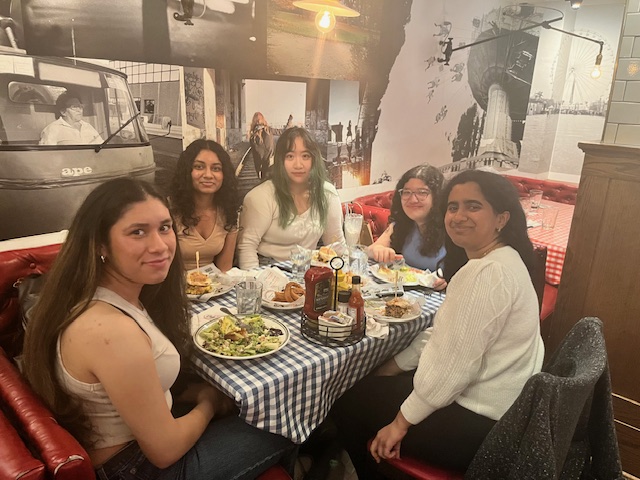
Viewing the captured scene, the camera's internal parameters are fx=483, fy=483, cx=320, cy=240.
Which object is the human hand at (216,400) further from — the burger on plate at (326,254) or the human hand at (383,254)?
the human hand at (383,254)

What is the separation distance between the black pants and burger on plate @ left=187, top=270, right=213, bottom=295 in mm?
723

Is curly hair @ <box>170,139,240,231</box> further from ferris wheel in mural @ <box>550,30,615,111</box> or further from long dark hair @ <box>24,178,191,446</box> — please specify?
ferris wheel in mural @ <box>550,30,615,111</box>

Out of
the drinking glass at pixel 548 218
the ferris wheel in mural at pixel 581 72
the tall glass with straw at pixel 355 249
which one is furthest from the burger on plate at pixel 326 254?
the ferris wheel in mural at pixel 581 72

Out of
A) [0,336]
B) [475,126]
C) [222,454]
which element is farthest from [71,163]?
[475,126]

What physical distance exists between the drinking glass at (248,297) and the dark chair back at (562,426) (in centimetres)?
93

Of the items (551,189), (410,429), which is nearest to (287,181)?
(410,429)

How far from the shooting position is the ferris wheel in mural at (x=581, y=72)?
18.0ft

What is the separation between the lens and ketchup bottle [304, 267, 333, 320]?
1.72 meters

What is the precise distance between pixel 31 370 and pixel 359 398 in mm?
1122

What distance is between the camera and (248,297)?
1.85 metres

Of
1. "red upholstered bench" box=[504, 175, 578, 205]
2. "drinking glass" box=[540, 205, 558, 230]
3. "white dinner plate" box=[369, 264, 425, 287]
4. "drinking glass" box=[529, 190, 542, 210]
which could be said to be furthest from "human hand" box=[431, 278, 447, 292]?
"red upholstered bench" box=[504, 175, 578, 205]

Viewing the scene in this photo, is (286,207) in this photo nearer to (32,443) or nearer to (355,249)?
(355,249)

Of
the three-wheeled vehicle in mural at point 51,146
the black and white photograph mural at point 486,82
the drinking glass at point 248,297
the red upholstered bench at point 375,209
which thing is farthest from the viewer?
the black and white photograph mural at point 486,82

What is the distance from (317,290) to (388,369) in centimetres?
50
